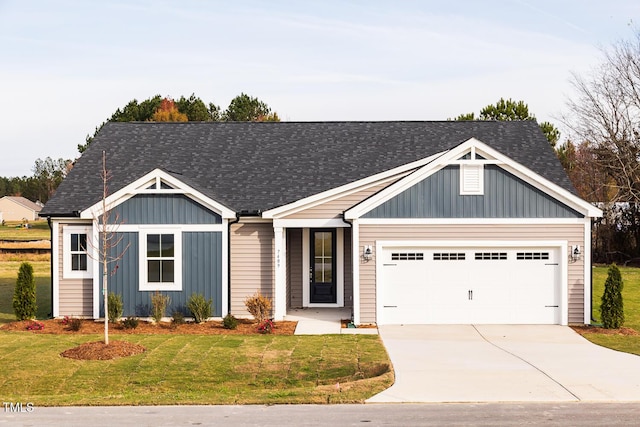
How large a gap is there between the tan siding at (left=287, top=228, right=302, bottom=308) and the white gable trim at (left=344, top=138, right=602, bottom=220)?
322cm

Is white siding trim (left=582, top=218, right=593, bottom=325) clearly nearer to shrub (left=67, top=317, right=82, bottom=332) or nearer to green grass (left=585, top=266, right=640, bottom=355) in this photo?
green grass (left=585, top=266, right=640, bottom=355)

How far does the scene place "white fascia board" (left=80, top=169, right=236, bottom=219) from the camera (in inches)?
758

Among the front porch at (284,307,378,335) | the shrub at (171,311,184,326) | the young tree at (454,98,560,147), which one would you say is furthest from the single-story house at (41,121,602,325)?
the young tree at (454,98,560,147)

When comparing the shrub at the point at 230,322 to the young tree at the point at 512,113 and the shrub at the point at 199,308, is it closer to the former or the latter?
the shrub at the point at 199,308

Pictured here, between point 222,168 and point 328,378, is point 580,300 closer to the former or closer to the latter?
point 328,378

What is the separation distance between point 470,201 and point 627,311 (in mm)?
6608

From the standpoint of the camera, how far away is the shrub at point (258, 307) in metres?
18.7

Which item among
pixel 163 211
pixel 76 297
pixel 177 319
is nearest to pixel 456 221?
pixel 177 319

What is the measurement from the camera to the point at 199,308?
19.0 meters

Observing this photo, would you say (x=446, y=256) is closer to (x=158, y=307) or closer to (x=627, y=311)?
(x=627, y=311)

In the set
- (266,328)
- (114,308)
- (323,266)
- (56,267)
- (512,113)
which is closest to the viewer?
(266,328)

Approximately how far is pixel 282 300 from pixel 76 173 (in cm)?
738

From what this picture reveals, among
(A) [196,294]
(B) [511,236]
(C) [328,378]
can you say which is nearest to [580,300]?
(B) [511,236]

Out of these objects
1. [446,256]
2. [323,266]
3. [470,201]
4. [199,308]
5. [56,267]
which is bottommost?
[199,308]
